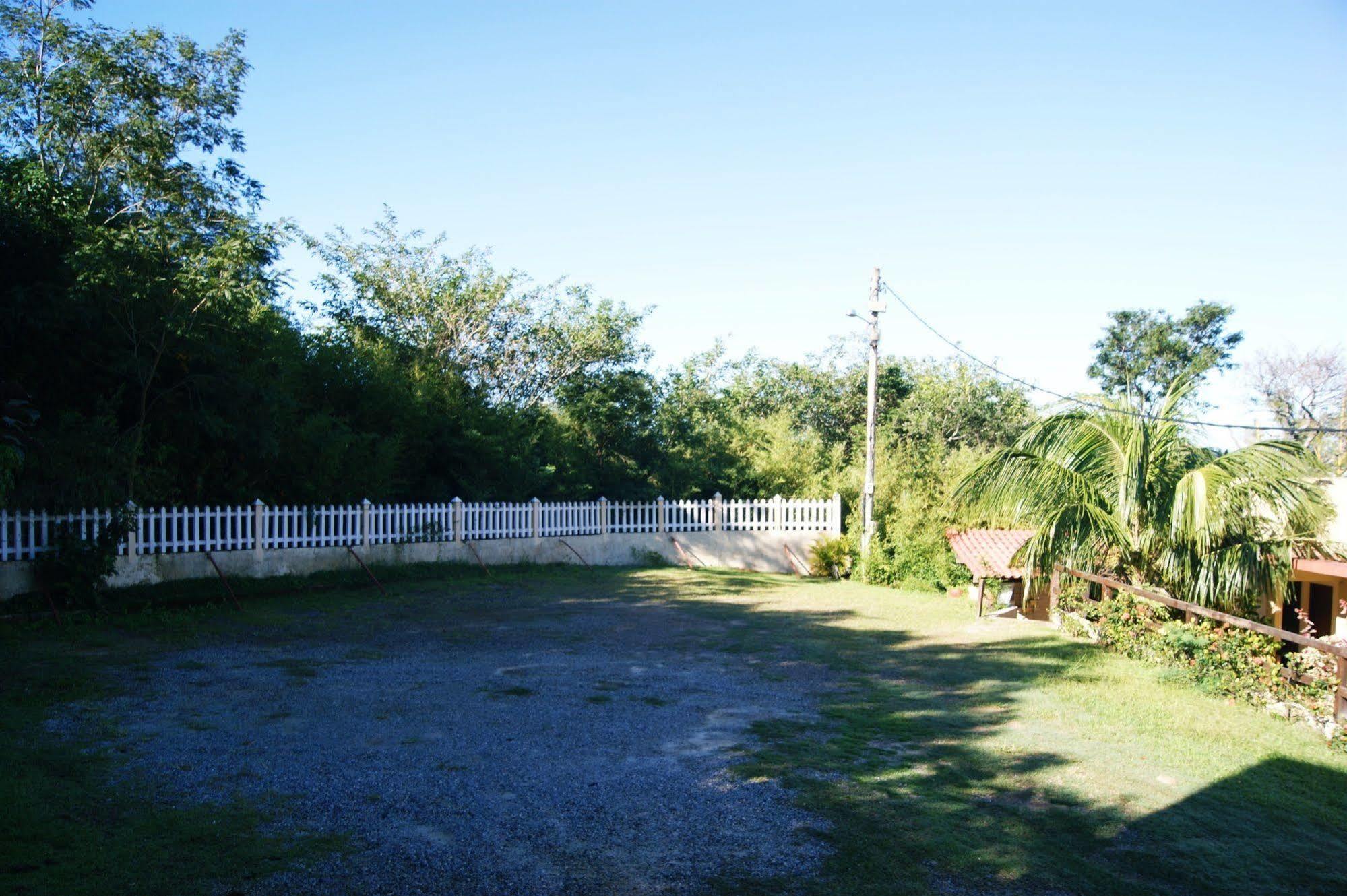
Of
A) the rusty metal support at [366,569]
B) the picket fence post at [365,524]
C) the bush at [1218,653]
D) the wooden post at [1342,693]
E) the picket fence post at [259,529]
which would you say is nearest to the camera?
the wooden post at [1342,693]

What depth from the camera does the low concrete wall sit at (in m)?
12.7

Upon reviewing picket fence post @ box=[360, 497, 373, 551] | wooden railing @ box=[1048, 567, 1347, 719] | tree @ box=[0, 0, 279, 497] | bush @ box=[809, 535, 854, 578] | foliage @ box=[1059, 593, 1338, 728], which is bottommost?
bush @ box=[809, 535, 854, 578]

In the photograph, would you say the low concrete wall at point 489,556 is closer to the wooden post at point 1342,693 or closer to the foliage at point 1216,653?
the foliage at point 1216,653

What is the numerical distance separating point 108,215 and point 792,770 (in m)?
15.3

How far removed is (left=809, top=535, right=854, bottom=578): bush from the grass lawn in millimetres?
8756

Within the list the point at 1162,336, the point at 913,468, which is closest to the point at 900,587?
the point at 913,468

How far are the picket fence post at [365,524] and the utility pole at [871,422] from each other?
10.2 meters

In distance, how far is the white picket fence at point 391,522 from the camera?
11.9 m

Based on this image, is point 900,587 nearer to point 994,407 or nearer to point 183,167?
point 183,167

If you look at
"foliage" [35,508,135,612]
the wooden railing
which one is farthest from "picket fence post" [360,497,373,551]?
the wooden railing

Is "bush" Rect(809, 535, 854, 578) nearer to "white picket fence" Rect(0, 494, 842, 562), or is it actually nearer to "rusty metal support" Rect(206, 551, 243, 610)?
"white picket fence" Rect(0, 494, 842, 562)

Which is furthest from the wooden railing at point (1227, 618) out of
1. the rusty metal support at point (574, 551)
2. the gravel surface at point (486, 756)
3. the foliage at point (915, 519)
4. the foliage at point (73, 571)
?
the foliage at point (73, 571)

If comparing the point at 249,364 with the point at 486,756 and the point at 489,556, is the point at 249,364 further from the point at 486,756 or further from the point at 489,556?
the point at 486,756

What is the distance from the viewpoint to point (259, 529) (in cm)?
1421
